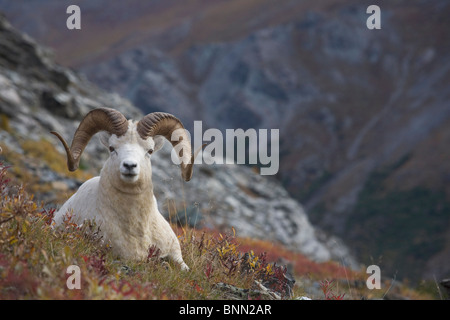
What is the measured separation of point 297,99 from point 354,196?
4303 cm

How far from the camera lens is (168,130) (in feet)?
22.2

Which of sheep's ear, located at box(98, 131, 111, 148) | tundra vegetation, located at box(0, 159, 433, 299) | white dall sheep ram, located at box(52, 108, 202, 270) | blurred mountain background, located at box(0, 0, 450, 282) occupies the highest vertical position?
blurred mountain background, located at box(0, 0, 450, 282)

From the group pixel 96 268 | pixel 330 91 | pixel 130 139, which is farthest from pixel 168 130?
pixel 330 91

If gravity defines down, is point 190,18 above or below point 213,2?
below

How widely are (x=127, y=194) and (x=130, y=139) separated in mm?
749

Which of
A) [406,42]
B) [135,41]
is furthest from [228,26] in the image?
[406,42]

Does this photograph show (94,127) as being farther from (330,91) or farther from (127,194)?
(330,91)

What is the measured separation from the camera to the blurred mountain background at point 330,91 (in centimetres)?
7981

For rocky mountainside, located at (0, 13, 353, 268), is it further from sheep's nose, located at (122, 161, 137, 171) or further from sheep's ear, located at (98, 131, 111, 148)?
sheep's nose, located at (122, 161, 137, 171)

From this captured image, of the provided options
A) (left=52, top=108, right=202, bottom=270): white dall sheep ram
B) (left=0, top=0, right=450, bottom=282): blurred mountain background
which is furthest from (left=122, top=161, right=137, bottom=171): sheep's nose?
(left=0, top=0, right=450, bottom=282): blurred mountain background

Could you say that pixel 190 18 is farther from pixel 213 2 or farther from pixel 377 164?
pixel 377 164

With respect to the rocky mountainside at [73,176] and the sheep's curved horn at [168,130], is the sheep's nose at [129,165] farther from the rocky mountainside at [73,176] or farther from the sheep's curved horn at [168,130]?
the rocky mountainside at [73,176]

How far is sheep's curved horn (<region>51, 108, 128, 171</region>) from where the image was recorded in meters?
6.19
